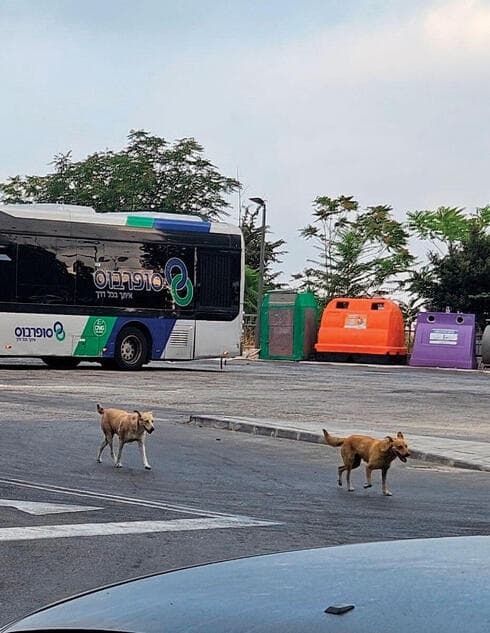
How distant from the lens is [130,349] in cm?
3080

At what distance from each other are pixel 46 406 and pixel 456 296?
104ft

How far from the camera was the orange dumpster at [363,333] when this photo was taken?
40719 mm

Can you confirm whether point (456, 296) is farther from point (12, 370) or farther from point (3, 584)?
point (3, 584)

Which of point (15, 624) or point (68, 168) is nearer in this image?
point (15, 624)

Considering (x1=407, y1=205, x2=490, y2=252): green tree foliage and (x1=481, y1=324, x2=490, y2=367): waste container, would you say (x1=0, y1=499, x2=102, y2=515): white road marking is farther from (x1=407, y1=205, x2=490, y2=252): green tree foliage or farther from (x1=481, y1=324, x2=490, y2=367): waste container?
(x1=407, y1=205, x2=490, y2=252): green tree foliage

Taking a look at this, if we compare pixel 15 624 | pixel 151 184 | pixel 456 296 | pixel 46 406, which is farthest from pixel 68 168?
pixel 15 624

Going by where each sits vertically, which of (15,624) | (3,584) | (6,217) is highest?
(6,217)

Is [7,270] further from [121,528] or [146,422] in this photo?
[121,528]

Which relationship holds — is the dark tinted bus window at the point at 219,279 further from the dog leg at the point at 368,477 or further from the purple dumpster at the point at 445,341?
the dog leg at the point at 368,477

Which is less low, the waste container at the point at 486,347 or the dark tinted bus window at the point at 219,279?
the dark tinted bus window at the point at 219,279

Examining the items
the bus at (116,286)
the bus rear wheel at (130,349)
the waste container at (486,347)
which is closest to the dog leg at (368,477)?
the bus at (116,286)

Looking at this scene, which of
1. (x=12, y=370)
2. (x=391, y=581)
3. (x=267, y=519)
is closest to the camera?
(x=391, y=581)

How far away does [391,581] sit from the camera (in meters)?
2.74

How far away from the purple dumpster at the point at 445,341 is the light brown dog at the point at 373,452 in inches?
1100
